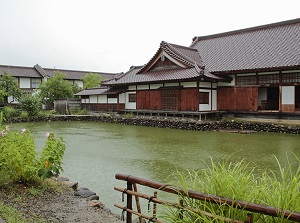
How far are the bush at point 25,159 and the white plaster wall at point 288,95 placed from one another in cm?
1449

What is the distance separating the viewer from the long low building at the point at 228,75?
16266 millimetres

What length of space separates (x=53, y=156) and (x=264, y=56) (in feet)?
52.7

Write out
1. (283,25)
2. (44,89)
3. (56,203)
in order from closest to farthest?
(56,203)
(283,25)
(44,89)

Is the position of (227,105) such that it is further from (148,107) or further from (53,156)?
(53,156)

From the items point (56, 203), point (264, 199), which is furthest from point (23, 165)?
point (264, 199)

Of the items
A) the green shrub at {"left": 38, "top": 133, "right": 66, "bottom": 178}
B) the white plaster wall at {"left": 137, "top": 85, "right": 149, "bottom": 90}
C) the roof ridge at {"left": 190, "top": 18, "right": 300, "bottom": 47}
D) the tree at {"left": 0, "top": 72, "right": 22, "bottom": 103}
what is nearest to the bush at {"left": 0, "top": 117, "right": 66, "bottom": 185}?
the green shrub at {"left": 38, "top": 133, "right": 66, "bottom": 178}

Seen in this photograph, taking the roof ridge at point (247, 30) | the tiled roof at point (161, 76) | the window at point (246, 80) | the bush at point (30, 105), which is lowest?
the bush at point (30, 105)

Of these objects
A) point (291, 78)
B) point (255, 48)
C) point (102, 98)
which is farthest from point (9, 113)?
point (291, 78)

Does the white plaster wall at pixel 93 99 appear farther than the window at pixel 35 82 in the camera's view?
No

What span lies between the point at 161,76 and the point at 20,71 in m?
28.5

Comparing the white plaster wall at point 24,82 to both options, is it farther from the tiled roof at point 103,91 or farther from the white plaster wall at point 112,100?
the white plaster wall at point 112,100

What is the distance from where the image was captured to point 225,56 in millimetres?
19969

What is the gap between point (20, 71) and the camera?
40188 mm

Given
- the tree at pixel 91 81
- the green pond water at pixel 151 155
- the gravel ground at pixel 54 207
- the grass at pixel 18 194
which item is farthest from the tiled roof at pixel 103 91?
the gravel ground at pixel 54 207
